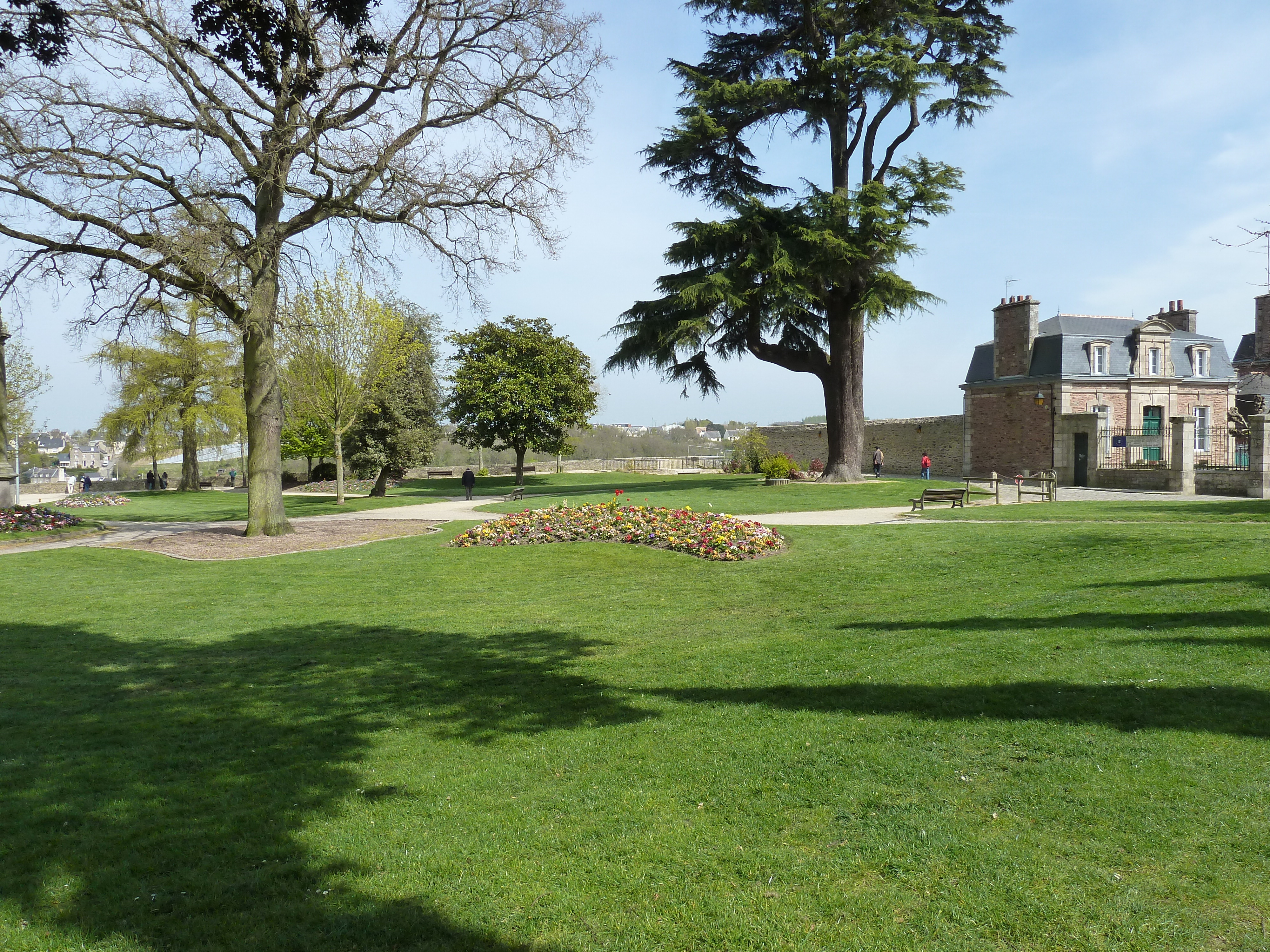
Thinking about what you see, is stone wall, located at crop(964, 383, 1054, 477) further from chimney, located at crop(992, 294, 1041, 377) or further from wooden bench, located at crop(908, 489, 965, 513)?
wooden bench, located at crop(908, 489, 965, 513)

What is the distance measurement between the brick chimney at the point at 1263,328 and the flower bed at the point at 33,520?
5100cm

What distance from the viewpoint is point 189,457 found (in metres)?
44.5

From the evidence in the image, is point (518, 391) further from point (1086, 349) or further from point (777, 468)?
point (1086, 349)

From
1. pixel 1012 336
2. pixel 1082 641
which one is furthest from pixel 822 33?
pixel 1082 641

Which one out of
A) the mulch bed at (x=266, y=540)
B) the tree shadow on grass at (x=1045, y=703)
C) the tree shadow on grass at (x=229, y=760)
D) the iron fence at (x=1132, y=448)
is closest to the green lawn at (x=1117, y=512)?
the iron fence at (x=1132, y=448)

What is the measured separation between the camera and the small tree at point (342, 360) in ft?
102

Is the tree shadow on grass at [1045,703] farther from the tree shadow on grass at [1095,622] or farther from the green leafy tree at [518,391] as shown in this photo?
the green leafy tree at [518,391]

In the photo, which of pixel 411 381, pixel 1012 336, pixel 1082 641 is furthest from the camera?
pixel 411 381

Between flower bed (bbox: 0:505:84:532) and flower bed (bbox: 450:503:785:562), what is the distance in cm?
988

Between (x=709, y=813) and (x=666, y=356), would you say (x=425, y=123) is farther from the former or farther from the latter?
(x=709, y=813)

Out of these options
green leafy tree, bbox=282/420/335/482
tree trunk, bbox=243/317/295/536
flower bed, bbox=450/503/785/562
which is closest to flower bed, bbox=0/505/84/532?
tree trunk, bbox=243/317/295/536

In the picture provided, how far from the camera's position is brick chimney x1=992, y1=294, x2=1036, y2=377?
34.9 metres

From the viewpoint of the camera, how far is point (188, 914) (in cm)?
331

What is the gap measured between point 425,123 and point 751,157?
1481cm
